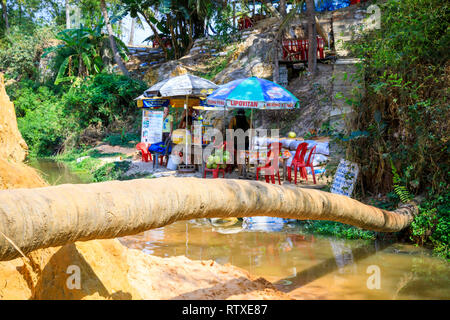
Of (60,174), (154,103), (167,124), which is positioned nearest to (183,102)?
(154,103)

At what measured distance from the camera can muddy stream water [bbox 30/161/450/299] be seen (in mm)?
4891

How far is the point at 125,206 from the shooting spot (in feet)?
8.71

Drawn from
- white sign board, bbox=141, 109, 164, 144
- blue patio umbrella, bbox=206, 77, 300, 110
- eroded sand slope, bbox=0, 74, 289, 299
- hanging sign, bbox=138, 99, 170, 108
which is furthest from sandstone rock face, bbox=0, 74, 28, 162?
white sign board, bbox=141, 109, 164, 144

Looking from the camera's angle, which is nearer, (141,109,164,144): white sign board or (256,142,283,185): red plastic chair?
(256,142,283,185): red plastic chair

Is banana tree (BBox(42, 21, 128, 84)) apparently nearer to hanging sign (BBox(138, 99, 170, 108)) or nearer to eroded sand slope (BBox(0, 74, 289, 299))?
hanging sign (BBox(138, 99, 170, 108))

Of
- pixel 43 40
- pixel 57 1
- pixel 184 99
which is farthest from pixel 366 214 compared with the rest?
pixel 57 1

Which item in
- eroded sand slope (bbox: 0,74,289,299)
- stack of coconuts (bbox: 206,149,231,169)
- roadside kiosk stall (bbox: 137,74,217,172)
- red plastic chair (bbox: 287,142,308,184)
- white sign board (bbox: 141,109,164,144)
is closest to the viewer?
eroded sand slope (bbox: 0,74,289,299)

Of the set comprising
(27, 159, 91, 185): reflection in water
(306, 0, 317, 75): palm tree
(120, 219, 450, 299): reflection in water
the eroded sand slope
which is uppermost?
(306, 0, 317, 75): palm tree

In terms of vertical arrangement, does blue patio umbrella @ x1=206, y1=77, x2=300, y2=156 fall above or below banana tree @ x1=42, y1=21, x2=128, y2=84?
below

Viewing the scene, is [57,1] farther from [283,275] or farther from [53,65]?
[283,275]

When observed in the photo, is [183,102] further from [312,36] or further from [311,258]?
[311,258]

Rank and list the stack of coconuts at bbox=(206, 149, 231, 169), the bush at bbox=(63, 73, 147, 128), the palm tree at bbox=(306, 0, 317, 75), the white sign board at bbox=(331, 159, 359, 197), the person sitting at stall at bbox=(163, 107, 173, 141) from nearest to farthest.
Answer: the white sign board at bbox=(331, 159, 359, 197), the stack of coconuts at bbox=(206, 149, 231, 169), the person sitting at stall at bbox=(163, 107, 173, 141), the palm tree at bbox=(306, 0, 317, 75), the bush at bbox=(63, 73, 147, 128)

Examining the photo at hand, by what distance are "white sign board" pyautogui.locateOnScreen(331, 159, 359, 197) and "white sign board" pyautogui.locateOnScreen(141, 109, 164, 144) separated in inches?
352

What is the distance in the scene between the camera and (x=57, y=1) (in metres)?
38.9
